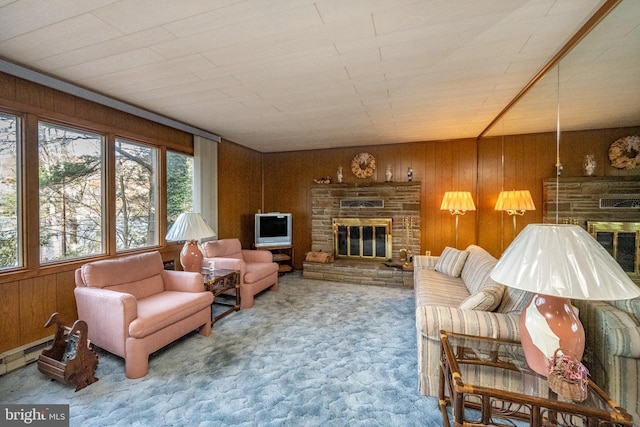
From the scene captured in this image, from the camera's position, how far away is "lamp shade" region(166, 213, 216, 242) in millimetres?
3061

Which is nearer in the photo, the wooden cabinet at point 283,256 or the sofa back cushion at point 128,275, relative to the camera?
the sofa back cushion at point 128,275

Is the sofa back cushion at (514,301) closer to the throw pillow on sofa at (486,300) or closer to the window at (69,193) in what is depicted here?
the throw pillow on sofa at (486,300)

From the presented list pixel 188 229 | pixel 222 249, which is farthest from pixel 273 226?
pixel 188 229

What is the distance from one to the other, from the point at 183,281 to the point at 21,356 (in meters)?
1.31

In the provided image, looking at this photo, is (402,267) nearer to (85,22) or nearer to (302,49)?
(302,49)

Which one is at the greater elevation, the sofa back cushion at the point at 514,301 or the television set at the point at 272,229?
the television set at the point at 272,229

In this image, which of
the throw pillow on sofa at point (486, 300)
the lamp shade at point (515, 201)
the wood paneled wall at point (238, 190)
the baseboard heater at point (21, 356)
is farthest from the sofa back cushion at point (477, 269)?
the baseboard heater at point (21, 356)

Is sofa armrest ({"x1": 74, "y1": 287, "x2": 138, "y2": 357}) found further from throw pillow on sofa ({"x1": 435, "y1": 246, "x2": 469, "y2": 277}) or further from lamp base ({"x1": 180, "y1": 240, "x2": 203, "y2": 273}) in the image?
throw pillow on sofa ({"x1": 435, "y1": 246, "x2": 469, "y2": 277})

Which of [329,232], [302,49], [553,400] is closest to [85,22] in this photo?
[302,49]

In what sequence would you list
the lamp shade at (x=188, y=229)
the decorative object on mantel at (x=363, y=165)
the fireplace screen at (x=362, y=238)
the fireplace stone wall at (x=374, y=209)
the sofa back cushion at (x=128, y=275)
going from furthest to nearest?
the decorative object on mantel at (x=363, y=165)
the fireplace screen at (x=362, y=238)
the fireplace stone wall at (x=374, y=209)
the lamp shade at (x=188, y=229)
the sofa back cushion at (x=128, y=275)

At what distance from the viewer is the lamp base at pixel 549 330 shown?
4.10 ft

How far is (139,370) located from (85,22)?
243 cm

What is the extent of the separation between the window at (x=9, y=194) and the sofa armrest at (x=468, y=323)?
338 cm

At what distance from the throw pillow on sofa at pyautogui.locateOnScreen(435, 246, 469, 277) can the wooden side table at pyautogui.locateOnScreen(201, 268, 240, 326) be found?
2669 mm
